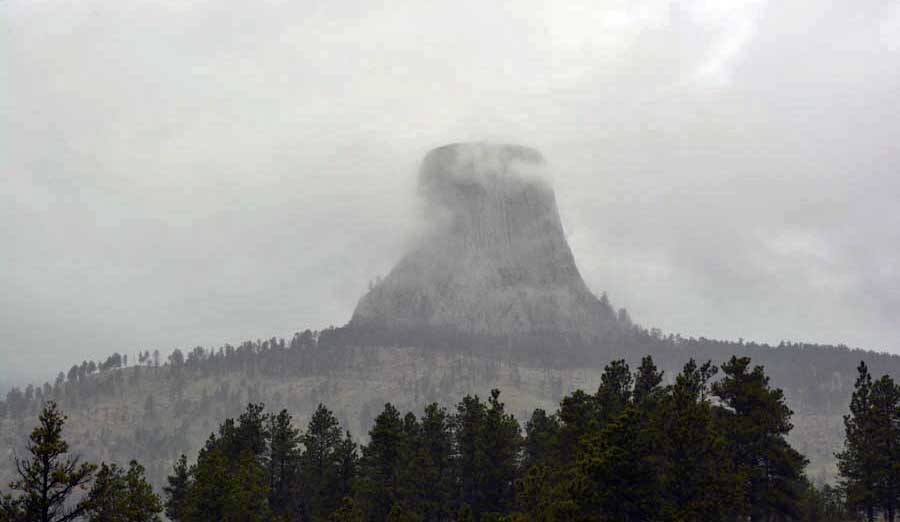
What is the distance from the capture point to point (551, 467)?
59031mm

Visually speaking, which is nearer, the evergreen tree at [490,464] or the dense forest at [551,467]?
the dense forest at [551,467]

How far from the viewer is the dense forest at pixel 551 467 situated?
41.8 meters

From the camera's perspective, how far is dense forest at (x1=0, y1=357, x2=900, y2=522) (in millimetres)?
41812

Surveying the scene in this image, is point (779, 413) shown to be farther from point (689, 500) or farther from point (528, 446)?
point (528, 446)

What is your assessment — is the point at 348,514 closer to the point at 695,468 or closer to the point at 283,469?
the point at 695,468

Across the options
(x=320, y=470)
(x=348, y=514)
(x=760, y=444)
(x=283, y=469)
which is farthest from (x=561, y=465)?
(x=283, y=469)

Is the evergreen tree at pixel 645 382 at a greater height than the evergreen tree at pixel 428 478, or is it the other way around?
the evergreen tree at pixel 645 382

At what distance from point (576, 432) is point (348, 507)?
16984 millimetres

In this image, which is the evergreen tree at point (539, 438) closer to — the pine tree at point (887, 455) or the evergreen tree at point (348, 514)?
the evergreen tree at point (348, 514)

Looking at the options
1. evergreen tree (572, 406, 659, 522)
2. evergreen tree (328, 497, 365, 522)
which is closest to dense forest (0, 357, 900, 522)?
evergreen tree (572, 406, 659, 522)

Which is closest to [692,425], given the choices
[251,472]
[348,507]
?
[348,507]

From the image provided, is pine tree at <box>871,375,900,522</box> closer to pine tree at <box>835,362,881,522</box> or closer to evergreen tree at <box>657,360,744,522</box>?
pine tree at <box>835,362,881,522</box>

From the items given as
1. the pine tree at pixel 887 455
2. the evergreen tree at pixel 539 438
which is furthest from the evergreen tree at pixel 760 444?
the evergreen tree at pixel 539 438

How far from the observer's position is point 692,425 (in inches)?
1738
